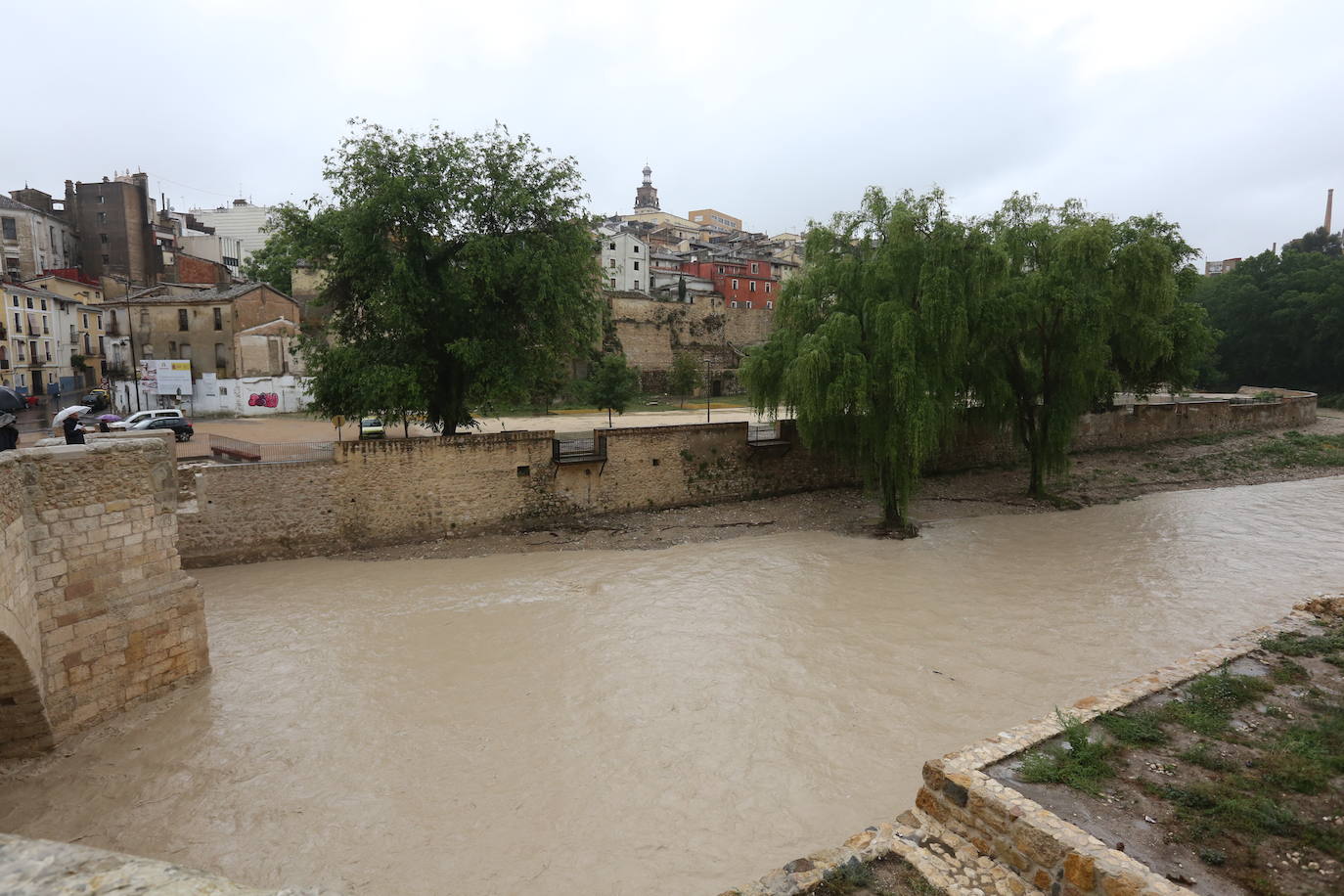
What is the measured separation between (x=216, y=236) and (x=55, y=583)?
56.5 metres

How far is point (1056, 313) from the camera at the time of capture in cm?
1794

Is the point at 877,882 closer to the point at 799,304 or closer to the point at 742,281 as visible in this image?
the point at 799,304

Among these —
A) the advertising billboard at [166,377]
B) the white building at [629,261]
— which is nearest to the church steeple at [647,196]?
the white building at [629,261]

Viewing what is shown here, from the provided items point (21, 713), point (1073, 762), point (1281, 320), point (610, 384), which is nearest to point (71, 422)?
point (21, 713)

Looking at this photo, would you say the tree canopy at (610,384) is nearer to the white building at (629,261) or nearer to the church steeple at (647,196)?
the white building at (629,261)

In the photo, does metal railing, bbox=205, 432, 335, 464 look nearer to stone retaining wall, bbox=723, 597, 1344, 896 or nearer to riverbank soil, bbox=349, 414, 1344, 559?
riverbank soil, bbox=349, 414, 1344, 559

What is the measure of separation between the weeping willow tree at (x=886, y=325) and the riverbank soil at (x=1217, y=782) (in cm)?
880

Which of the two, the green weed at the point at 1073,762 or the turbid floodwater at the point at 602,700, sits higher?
the green weed at the point at 1073,762

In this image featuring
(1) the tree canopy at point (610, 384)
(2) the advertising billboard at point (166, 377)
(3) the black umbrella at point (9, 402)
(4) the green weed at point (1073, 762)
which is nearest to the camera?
(4) the green weed at point (1073, 762)

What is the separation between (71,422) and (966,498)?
21.1m

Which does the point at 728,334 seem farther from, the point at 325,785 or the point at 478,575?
the point at 325,785

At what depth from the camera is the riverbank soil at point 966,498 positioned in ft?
54.7

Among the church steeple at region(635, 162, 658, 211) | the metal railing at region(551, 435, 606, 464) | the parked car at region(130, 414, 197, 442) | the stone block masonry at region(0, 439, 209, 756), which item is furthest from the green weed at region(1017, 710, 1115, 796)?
the church steeple at region(635, 162, 658, 211)

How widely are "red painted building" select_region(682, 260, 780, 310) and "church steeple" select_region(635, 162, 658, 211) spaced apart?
53273mm
